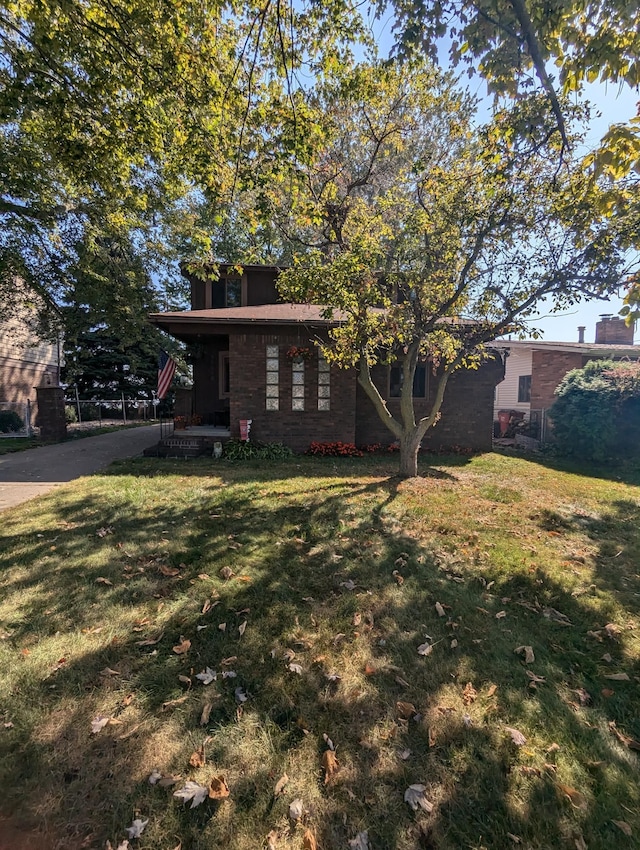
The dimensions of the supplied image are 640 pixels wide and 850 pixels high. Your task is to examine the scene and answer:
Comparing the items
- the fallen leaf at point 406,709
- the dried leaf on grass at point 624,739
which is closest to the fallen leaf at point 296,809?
the fallen leaf at point 406,709

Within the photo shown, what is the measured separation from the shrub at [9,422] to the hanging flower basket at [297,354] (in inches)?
529

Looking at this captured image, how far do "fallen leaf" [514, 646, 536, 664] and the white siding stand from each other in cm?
1639

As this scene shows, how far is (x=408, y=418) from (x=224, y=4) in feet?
21.7

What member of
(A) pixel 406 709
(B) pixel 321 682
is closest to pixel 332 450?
(B) pixel 321 682

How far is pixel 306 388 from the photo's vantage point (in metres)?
10.8

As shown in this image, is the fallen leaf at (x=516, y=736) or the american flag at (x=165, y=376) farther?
the american flag at (x=165, y=376)

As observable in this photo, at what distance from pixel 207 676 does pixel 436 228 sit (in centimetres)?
719

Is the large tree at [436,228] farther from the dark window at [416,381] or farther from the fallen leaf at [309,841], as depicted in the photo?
the fallen leaf at [309,841]

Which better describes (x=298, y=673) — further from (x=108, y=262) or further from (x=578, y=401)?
(x=108, y=262)

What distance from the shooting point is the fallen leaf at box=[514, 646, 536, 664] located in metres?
2.85

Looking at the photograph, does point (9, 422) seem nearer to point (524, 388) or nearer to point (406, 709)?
point (406, 709)

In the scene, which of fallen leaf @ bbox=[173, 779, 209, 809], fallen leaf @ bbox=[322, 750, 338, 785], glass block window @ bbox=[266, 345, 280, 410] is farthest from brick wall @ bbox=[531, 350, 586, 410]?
fallen leaf @ bbox=[173, 779, 209, 809]

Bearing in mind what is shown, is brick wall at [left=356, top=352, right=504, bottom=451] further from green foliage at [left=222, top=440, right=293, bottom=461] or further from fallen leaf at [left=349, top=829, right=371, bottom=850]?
fallen leaf at [left=349, top=829, right=371, bottom=850]

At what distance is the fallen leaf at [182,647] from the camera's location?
9.24 feet
